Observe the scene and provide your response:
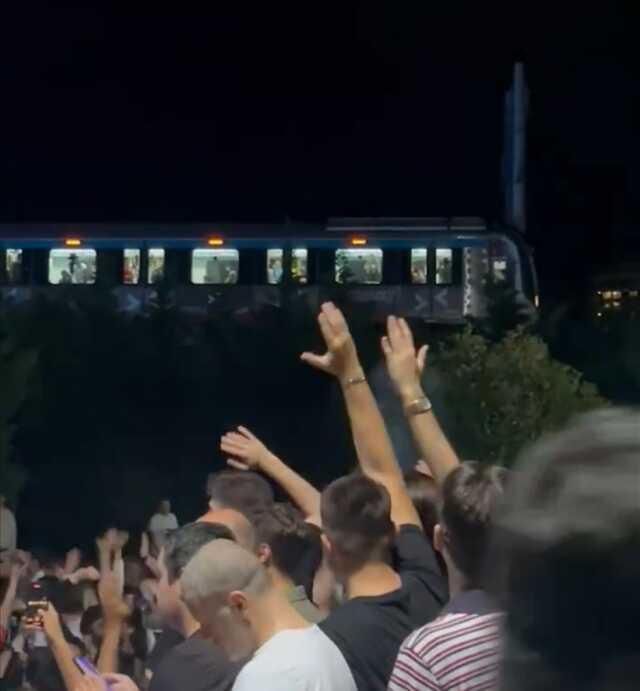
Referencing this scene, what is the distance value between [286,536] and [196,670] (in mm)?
586

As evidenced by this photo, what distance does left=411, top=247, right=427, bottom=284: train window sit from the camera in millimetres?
27562

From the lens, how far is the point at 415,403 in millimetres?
4723

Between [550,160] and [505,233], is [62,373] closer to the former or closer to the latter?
[505,233]

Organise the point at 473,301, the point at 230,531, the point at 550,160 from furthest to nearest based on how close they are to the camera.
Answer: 1. the point at 550,160
2. the point at 473,301
3. the point at 230,531

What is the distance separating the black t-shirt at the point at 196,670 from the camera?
13.3ft

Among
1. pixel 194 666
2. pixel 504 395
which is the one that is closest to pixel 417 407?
pixel 194 666

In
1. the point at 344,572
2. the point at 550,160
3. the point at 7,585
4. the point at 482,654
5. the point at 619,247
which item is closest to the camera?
the point at 482,654

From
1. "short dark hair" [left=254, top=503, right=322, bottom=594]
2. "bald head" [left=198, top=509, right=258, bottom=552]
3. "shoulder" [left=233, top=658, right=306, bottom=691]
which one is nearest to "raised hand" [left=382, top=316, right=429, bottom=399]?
"short dark hair" [left=254, top=503, right=322, bottom=594]

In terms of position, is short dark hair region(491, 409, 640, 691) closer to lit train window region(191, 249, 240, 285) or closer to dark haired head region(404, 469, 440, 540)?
dark haired head region(404, 469, 440, 540)

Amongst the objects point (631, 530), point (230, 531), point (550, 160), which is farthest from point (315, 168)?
point (631, 530)

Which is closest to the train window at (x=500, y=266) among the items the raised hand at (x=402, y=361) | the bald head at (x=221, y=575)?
the raised hand at (x=402, y=361)

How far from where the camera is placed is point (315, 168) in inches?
1649

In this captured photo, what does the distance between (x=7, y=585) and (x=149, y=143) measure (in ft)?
113

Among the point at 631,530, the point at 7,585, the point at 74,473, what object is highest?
the point at 631,530
